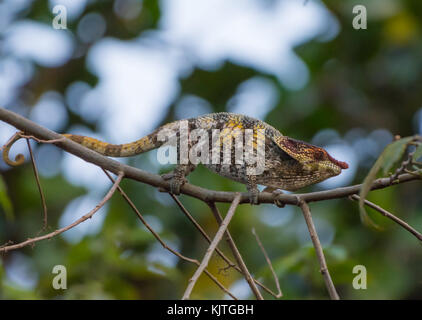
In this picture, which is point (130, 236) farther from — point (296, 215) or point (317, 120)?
point (317, 120)

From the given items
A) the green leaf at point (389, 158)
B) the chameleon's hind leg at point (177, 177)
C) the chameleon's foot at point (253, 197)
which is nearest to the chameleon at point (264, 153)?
the chameleon's hind leg at point (177, 177)

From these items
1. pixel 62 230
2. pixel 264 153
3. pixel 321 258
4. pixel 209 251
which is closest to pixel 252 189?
pixel 264 153

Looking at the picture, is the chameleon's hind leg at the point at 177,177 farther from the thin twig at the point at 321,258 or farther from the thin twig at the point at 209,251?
the thin twig at the point at 321,258

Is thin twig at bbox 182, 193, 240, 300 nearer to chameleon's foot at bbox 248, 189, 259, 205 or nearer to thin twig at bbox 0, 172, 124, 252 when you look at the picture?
chameleon's foot at bbox 248, 189, 259, 205

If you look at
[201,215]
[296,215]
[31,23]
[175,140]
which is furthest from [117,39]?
[175,140]

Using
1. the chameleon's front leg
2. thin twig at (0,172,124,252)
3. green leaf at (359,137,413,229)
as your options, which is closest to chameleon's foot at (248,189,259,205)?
the chameleon's front leg

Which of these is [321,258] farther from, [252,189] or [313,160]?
[313,160]

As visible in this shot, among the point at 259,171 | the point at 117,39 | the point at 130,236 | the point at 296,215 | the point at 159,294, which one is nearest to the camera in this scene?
the point at 259,171

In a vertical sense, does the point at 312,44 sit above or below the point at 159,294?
above
